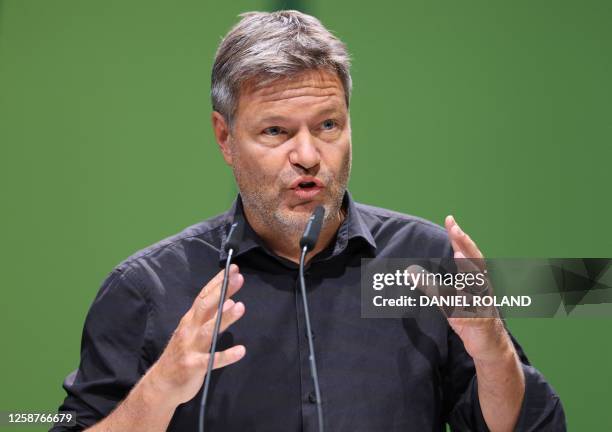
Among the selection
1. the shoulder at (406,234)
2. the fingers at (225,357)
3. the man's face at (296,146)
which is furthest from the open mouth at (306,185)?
the fingers at (225,357)

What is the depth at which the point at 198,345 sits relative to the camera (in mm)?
1359

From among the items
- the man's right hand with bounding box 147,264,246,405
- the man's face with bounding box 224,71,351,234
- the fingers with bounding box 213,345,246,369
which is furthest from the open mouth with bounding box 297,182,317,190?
the fingers with bounding box 213,345,246,369

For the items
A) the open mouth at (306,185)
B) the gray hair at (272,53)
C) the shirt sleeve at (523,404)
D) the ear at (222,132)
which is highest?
the gray hair at (272,53)

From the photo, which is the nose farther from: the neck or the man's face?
the neck

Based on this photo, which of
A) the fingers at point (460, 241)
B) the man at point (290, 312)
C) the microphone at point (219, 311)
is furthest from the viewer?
the man at point (290, 312)

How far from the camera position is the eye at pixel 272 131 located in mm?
1715

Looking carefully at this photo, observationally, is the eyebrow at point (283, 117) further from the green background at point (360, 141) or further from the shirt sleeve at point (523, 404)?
the green background at point (360, 141)

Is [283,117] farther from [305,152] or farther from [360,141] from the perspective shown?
[360,141]

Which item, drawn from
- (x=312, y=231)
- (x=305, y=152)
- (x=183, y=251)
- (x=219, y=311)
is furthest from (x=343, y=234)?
(x=219, y=311)

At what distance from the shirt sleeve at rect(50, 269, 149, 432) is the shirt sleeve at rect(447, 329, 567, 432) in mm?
610

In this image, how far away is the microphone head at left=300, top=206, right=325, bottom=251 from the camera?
4.36 ft

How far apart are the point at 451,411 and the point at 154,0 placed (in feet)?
4.61

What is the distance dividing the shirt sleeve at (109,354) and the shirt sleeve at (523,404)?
2.00 ft

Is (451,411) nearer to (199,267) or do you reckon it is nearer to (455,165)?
(199,267)
